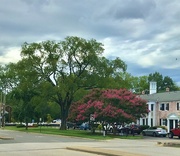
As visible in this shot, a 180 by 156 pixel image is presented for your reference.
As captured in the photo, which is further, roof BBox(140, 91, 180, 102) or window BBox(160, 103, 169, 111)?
window BBox(160, 103, 169, 111)

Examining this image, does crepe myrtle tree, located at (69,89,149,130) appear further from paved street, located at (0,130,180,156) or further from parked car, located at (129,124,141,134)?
paved street, located at (0,130,180,156)

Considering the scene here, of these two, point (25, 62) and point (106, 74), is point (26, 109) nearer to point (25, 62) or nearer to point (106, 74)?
point (25, 62)

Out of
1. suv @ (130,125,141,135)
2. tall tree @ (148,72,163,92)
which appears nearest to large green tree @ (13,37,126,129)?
suv @ (130,125,141,135)

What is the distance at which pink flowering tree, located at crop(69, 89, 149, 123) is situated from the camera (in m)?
47.4

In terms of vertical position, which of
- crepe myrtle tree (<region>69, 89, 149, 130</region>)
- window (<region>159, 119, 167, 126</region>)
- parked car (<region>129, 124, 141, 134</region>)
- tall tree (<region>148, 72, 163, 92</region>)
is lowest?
parked car (<region>129, 124, 141, 134</region>)

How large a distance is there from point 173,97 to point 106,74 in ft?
42.7

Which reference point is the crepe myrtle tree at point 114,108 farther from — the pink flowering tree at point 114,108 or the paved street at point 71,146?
the paved street at point 71,146

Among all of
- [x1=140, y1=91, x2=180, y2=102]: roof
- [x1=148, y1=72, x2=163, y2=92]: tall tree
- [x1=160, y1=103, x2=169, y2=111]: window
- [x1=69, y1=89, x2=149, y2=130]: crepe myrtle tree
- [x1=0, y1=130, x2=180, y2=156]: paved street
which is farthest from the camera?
[x1=148, y1=72, x2=163, y2=92]: tall tree

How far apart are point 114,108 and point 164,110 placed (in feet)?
76.9

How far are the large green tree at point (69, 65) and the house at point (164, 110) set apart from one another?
1158cm

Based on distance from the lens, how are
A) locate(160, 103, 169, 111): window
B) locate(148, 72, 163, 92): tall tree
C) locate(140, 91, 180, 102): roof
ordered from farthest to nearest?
1. locate(148, 72, 163, 92): tall tree
2. locate(160, 103, 169, 111): window
3. locate(140, 91, 180, 102): roof

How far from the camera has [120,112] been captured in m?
47.2

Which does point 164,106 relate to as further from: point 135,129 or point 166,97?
point 135,129

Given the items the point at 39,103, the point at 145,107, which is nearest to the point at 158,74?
the point at 39,103
